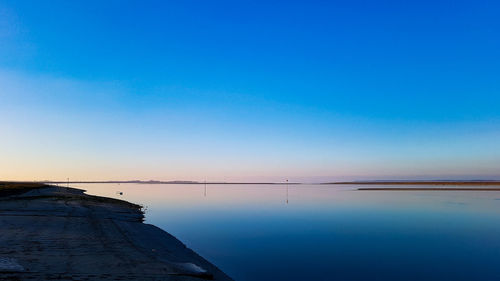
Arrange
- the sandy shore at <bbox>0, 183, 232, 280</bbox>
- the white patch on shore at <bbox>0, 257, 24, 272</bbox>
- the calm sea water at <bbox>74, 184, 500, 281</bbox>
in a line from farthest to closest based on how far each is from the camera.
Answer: the calm sea water at <bbox>74, 184, 500, 281</bbox> < the sandy shore at <bbox>0, 183, 232, 280</bbox> < the white patch on shore at <bbox>0, 257, 24, 272</bbox>

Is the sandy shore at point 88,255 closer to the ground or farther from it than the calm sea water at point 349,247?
farther from it

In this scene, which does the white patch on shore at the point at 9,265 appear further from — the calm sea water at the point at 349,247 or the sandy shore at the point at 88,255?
the calm sea water at the point at 349,247

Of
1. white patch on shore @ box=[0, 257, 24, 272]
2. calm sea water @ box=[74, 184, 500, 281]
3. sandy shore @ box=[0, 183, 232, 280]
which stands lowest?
calm sea water @ box=[74, 184, 500, 281]

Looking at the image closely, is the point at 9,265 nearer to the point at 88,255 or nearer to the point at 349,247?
the point at 88,255

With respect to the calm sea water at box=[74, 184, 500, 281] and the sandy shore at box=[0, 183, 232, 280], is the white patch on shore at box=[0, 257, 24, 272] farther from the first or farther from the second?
the calm sea water at box=[74, 184, 500, 281]

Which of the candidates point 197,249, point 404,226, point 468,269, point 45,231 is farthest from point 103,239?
point 404,226

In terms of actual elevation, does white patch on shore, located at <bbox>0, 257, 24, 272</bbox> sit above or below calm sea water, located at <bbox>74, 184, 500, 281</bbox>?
above

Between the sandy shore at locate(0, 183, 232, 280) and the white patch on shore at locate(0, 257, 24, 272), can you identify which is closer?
the white patch on shore at locate(0, 257, 24, 272)

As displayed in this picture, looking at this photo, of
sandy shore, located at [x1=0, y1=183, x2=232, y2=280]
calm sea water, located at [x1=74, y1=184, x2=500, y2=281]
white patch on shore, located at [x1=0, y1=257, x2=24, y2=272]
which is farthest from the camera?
calm sea water, located at [x1=74, y1=184, x2=500, y2=281]

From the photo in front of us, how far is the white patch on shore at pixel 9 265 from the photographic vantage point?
11402mm

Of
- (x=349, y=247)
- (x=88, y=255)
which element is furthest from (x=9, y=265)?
(x=349, y=247)

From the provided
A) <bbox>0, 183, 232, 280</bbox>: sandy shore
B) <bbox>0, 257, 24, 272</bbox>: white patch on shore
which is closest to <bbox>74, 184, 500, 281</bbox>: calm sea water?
<bbox>0, 183, 232, 280</bbox>: sandy shore

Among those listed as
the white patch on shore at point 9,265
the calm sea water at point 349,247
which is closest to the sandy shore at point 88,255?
the white patch on shore at point 9,265

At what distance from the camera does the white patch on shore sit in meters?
11.4
